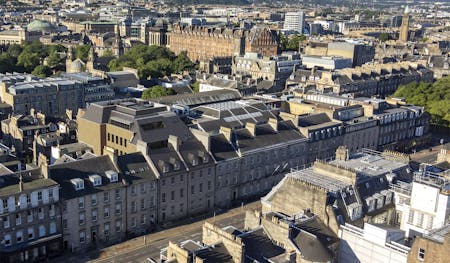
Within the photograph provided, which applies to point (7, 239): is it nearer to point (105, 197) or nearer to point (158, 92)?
point (105, 197)

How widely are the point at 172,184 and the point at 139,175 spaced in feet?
22.7

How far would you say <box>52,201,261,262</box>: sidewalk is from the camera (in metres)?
78.8

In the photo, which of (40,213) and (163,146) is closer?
(40,213)

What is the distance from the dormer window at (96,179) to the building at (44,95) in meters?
A: 76.2

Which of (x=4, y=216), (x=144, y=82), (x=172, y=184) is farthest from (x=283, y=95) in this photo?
(x=4, y=216)

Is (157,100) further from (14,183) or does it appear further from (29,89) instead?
(14,183)

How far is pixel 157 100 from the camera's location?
445 feet

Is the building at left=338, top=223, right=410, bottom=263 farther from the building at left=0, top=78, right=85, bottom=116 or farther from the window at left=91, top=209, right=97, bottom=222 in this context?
the building at left=0, top=78, right=85, bottom=116

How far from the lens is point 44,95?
497 ft

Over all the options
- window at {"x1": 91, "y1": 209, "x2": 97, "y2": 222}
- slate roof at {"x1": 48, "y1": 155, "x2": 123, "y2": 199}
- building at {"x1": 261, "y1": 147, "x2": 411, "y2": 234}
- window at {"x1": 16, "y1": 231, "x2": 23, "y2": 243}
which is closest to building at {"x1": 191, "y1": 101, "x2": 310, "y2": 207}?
slate roof at {"x1": 48, "y1": 155, "x2": 123, "y2": 199}

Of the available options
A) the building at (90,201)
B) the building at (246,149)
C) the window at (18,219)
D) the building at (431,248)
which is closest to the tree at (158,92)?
the building at (246,149)

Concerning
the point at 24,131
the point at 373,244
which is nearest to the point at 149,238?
the point at 373,244

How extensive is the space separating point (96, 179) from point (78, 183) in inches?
116

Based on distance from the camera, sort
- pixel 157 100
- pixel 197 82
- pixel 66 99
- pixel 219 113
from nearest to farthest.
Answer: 1. pixel 219 113
2. pixel 157 100
3. pixel 66 99
4. pixel 197 82
